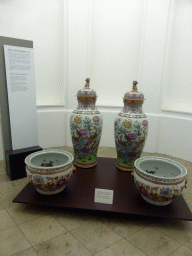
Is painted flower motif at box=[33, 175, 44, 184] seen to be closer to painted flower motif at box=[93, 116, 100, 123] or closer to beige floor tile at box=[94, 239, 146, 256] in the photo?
beige floor tile at box=[94, 239, 146, 256]

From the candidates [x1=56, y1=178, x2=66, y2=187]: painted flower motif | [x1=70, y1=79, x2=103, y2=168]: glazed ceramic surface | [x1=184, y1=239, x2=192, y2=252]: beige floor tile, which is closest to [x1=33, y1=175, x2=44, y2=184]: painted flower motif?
[x1=56, y1=178, x2=66, y2=187]: painted flower motif

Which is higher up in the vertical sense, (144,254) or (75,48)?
(75,48)

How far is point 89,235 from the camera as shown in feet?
4.17

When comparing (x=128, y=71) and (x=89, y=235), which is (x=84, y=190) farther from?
(x=128, y=71)

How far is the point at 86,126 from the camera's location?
1889 millimetres

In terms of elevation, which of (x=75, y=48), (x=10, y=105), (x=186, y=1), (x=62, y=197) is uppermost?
(x=186, y=1)

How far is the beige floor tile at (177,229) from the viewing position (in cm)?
127

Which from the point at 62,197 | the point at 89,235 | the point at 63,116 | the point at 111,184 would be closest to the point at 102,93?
the point at 63,116

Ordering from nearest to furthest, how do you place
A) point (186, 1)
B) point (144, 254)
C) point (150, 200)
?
point (144, 254), point (150, 200), point (186, 1)

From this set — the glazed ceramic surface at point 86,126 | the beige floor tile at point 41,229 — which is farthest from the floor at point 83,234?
the glazed ceramic surface at point 86,126

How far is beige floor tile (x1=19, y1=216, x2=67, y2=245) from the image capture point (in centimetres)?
123

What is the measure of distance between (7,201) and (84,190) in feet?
1.98

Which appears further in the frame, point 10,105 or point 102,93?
point 102,93

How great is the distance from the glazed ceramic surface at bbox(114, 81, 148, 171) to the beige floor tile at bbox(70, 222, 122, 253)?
30.0 inches
